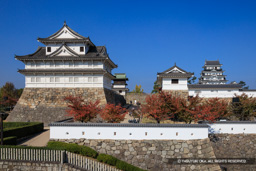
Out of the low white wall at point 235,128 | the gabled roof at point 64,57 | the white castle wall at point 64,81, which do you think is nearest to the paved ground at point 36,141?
the white castle wall at point 64,81

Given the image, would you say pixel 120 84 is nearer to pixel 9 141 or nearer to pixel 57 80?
pixel 57 80

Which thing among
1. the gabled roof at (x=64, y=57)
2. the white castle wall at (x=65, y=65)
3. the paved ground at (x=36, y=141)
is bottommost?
the paved ground at (x=36, y=141)

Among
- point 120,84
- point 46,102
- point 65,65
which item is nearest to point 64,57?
point 65,65

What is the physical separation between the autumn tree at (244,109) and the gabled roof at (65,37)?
68.0 ft

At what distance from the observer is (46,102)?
25359mm

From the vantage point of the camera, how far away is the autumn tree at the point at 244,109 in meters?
19.8

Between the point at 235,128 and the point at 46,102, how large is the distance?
22.7 meters

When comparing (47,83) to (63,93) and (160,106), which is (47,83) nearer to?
(63,93)

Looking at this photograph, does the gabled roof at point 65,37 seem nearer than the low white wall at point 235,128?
No

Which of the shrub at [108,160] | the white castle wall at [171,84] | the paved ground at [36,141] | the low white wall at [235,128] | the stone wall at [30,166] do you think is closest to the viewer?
the stone wall at [30,166]

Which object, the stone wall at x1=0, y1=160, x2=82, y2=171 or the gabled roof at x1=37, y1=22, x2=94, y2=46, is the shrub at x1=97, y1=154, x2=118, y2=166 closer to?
the stone wall at x1=0, y1=160, x2=82, y2=171

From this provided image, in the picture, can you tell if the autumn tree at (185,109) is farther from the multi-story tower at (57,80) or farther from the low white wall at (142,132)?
the multi-story tower at (57,80)

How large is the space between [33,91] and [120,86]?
94.8 ft

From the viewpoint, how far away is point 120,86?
52.4 metres
